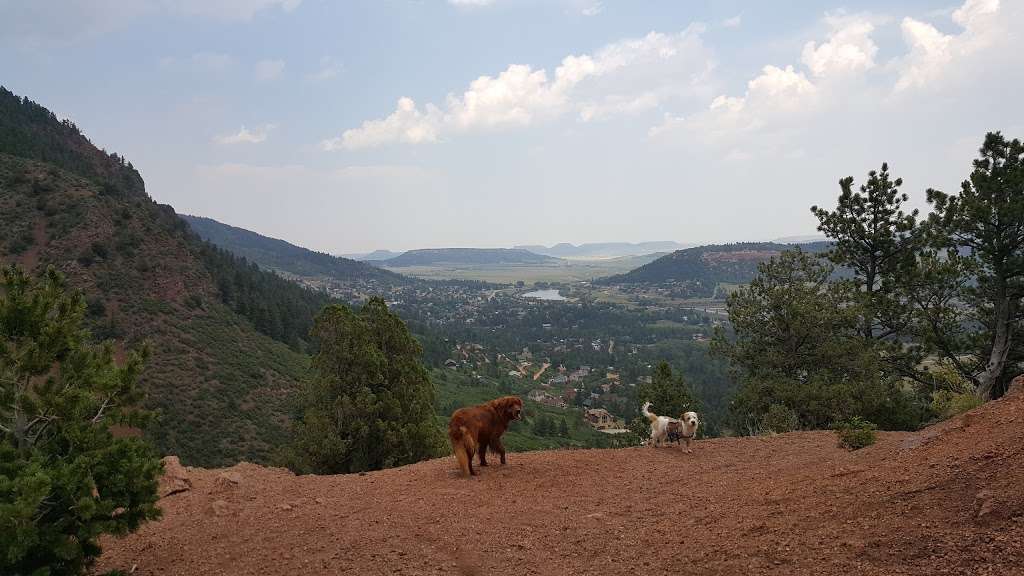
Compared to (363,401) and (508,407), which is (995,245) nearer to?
(508,407)

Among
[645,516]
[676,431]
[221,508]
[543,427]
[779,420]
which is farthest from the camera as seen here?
[543,427]

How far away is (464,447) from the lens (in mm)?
11625

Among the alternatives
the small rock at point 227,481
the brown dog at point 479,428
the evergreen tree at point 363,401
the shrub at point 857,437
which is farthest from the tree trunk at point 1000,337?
the small rock at point 227,481

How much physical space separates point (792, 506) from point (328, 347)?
669 inches

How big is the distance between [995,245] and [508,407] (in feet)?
60.9

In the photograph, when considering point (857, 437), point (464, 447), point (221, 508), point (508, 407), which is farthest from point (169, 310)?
point (857, 437)

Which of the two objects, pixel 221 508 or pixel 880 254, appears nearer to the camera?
pixel 221 508

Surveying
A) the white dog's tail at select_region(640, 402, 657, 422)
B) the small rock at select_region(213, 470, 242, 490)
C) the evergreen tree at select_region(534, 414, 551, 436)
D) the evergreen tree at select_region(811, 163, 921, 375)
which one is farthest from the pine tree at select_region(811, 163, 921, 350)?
the evergreen tree at select_region(534, 414, 551, 436)

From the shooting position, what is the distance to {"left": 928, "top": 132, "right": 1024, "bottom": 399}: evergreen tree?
18188mm

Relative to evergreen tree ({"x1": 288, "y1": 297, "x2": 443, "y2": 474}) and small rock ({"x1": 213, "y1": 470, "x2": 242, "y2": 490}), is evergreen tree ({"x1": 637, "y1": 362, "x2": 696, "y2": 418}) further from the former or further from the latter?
small rock ({"x1": 213, "y1": 470, "x2": 242, "y2": 490})

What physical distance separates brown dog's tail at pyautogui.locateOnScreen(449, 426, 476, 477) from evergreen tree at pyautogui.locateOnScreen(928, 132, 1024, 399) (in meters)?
17.2

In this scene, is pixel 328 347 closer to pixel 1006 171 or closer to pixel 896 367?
pixel 896 367

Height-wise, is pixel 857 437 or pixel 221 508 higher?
pixel 857 437

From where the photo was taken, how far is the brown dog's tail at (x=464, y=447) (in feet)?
38.0
